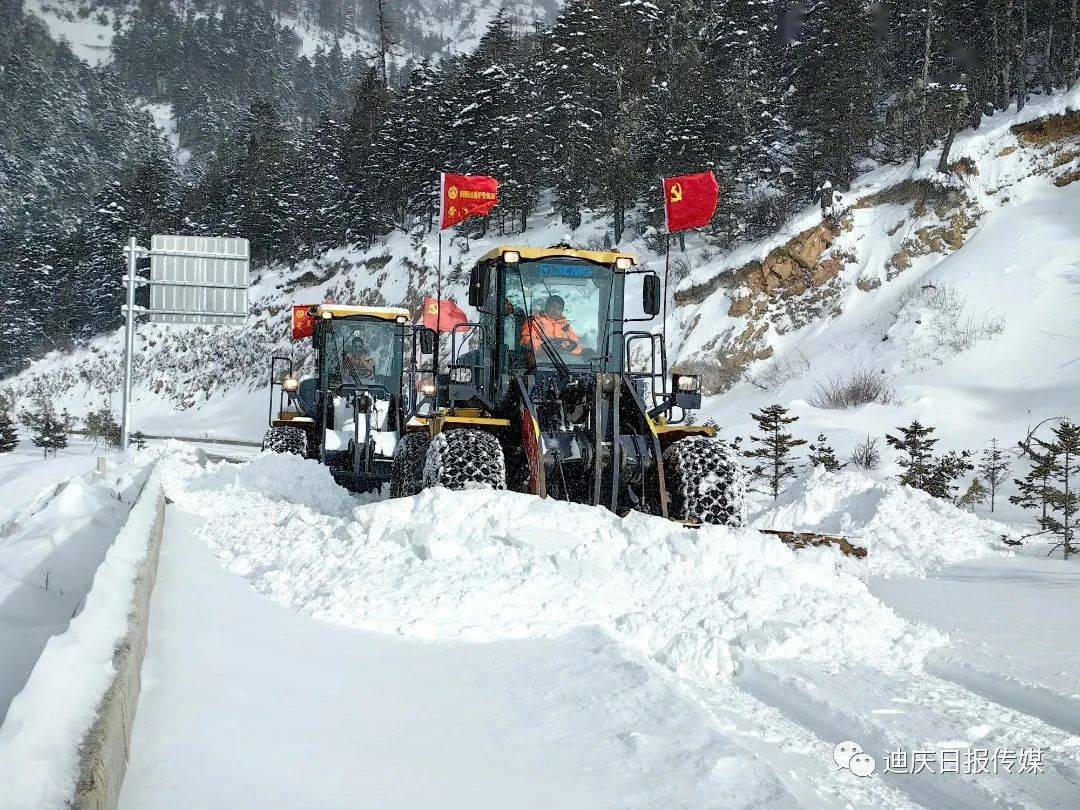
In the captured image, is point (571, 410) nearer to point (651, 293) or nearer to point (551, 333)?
point (551, 333)

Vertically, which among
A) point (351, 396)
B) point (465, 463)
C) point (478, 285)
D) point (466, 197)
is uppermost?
point (466, 197)

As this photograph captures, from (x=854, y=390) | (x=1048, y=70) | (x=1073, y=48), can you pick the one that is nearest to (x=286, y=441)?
(x=854, y=390)

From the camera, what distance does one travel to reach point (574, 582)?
5438 mm

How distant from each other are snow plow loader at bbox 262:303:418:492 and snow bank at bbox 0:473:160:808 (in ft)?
30.1

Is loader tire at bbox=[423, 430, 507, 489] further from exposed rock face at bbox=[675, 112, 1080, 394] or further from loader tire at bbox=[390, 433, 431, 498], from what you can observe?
exposed rock face at bbox=[675, 112, 1080, 394]

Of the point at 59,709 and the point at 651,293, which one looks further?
the point at 651,293

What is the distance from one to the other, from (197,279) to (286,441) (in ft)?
37.3

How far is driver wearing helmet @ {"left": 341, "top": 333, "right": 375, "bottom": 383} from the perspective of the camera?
46.0 ft

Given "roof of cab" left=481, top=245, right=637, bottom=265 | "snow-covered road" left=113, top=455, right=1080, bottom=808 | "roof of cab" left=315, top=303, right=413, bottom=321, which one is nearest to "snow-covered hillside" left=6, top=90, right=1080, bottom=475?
"roof of cab" left=315, top=303, right=413, bottom=321

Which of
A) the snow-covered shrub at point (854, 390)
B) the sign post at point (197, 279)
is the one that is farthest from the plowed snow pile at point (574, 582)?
the sign post at point (197, 279)

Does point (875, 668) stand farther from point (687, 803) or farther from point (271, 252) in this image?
point (271, 252)

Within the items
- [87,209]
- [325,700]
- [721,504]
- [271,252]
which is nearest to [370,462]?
[721,504]

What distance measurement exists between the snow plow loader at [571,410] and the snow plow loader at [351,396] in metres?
3.41

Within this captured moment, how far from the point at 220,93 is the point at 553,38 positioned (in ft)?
308
